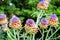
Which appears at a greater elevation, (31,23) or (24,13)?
(31,23)

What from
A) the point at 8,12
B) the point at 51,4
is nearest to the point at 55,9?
the point at 51,4

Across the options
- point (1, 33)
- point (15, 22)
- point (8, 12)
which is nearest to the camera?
point (15, 22)

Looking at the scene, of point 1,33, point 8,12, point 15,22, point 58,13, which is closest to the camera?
point 15,22

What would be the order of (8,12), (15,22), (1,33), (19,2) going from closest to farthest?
(15,22) → (1,33) → (8,12) → (19,2)

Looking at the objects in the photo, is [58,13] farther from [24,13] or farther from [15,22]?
[15,22]

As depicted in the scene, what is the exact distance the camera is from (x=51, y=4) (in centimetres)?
475

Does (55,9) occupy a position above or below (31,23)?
below

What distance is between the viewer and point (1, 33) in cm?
347

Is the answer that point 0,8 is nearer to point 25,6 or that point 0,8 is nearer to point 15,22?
point 25,6

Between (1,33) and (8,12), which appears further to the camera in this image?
(8,12)

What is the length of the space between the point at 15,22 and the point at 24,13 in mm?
2307

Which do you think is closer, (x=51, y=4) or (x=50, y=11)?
(x=50, y=11)

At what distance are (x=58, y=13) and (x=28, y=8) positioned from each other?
70cm

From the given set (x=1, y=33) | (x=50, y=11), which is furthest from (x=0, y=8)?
(x=1, y=33)
